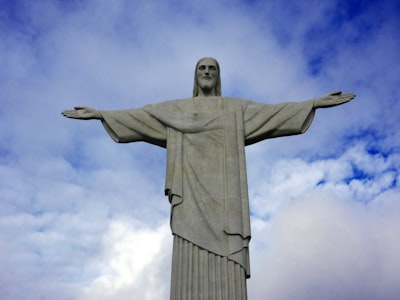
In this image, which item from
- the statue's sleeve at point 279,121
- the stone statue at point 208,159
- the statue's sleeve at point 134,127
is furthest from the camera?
the statue's sleeve at point 134,127

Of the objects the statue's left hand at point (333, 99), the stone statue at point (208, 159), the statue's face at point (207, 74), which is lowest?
the stone statue at point (208, 159)

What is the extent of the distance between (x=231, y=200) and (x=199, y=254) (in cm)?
151

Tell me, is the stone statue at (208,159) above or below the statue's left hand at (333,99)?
below

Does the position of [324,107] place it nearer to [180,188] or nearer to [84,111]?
[180,188]

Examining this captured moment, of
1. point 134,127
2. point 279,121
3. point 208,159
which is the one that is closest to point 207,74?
point 279,121

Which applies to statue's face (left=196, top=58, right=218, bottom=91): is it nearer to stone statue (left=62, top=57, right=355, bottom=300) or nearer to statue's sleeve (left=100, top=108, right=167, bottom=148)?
stone statue (left=62, top=57, right=355, bottom=300)

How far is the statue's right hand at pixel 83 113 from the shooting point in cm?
1412

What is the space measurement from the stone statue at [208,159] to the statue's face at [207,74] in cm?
3

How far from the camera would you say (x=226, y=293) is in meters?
11.5

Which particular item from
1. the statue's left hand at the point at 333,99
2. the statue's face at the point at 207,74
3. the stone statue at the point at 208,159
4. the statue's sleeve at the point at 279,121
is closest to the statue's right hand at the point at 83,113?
the stone statue at the point at 208,159

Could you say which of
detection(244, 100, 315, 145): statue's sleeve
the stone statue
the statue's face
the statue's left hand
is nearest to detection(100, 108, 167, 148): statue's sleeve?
the stone statue

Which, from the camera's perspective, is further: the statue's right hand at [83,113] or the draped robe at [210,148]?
the statue's right hand at [83,113]

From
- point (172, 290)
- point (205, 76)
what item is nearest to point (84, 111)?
point (205, 76)

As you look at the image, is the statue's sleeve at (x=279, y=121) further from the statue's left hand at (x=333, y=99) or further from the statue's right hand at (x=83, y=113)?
the statue's right hand at (x=83, y=113)
